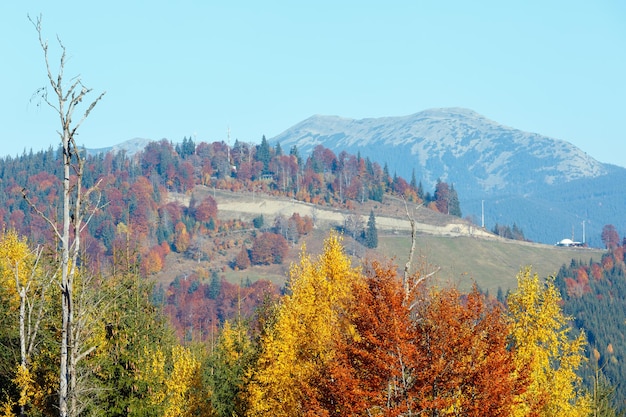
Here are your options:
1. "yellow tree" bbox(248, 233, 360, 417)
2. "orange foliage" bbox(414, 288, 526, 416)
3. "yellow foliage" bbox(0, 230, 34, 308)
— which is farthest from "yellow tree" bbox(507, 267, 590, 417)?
"yellow foliage" bbox(0, 230, 34, 308)

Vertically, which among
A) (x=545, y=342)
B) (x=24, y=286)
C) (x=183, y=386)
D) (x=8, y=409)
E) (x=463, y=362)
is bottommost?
(x=183, y=386)

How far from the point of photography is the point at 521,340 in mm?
38375

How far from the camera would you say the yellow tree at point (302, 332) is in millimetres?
36969

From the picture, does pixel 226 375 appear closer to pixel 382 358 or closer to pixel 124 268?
pixel 124 268

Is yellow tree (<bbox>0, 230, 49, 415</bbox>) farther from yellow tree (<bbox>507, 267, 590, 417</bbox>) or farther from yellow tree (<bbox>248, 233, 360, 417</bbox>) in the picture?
yellow tree (<bbox>507, 267, 590, 417</bbox>)

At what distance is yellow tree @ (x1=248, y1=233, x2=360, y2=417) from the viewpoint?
121 feet

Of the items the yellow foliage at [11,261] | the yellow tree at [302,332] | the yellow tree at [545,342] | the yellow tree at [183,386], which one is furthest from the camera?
the yellow foliage at [11,261]

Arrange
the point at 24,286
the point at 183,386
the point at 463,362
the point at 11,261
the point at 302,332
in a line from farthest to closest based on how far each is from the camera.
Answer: the point at 11,261 → the point at 183,386 → the point at 24,286 → the point at 302,332 → the point at 463,362

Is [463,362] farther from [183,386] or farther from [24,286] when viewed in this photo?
[183,386]

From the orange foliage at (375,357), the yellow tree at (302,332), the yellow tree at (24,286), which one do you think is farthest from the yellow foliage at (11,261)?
the orange foliage at (375,357)

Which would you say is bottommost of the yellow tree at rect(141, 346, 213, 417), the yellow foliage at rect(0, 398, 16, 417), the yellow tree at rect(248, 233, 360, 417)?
the yellow tree at rect(141, 346, 213, 417)

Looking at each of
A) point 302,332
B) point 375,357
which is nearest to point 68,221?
point 375,357

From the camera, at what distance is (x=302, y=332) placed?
3894cm

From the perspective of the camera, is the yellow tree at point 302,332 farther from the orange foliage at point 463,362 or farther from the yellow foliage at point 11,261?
the yellow foliage at point 11,261
